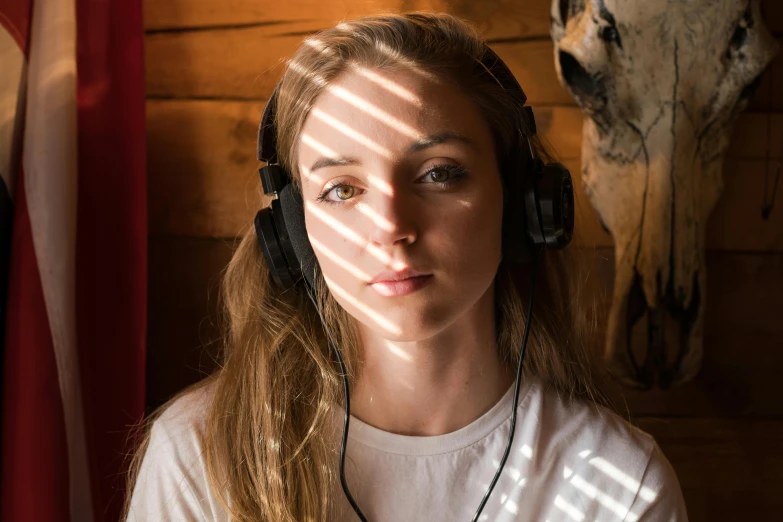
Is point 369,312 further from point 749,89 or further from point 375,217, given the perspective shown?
point 749,89

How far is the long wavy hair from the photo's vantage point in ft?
3.49

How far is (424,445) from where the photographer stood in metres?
1.11

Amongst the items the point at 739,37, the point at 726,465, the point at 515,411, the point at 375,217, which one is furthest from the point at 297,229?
the point at 726,465

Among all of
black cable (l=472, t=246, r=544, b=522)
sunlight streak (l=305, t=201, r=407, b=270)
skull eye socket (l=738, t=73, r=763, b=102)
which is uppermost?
skull eye socket (l=738, t=73, r=763, b=102)

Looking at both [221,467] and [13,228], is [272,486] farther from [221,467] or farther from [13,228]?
[13,228]

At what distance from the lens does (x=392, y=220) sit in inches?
37.7

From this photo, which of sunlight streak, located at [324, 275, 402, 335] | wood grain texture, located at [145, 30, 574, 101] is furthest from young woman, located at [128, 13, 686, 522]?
wood grain texture, located at [145, 30, 574, 101]

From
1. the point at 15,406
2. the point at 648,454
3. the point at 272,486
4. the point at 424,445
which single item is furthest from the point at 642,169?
the point at 15,406

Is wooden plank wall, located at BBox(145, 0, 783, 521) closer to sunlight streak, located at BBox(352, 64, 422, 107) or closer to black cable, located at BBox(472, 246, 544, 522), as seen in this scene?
black cable, located at BBox(472, 246, 544, 522)

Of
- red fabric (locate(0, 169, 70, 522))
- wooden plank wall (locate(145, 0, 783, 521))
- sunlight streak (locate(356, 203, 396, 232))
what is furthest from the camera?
wooden plank wall (locate(145, 0, 783, 521))

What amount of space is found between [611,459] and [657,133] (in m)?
0.47

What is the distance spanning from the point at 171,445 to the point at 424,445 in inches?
13.3

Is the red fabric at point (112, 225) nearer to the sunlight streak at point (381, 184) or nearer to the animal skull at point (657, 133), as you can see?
the sunlight streak at point (381, 184)

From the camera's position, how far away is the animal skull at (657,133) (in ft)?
3.76
